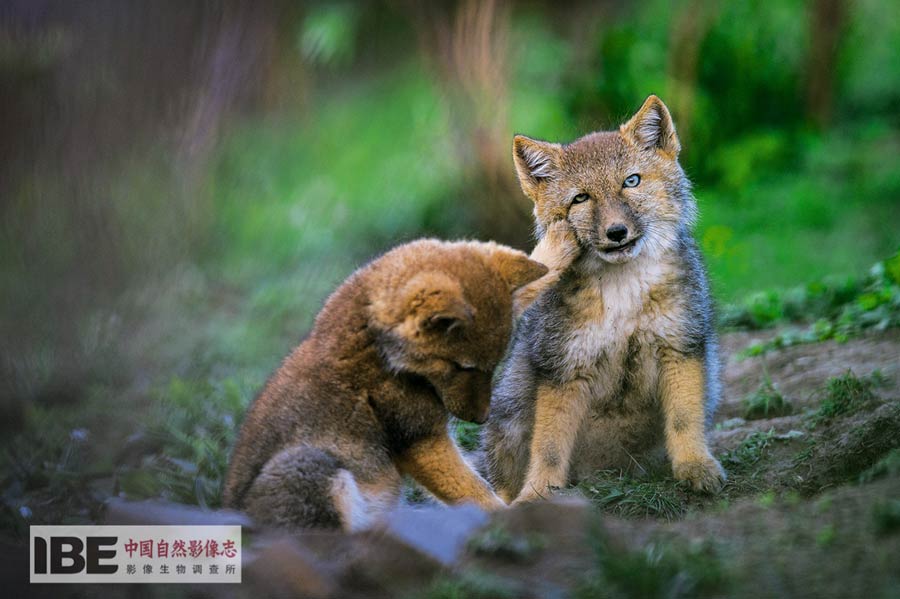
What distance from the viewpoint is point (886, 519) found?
4.14 metres

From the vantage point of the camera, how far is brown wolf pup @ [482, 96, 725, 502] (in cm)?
614

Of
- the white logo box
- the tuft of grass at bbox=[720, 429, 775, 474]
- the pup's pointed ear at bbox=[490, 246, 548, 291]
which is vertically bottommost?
the white logo box

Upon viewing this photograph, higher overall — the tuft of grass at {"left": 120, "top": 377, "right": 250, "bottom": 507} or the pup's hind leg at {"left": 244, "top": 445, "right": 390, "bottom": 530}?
the tuft of grass at {"left": 120, "top": 377, "right": 250, "bottom": 507}

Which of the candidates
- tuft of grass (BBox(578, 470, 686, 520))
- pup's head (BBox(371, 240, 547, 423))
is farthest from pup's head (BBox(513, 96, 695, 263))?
tuft of grass (BBox(578, 470, 686, 520))

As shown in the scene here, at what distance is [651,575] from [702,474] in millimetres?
2093

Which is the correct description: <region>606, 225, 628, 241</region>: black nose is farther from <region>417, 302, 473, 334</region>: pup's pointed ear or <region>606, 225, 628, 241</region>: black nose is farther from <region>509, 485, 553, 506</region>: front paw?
<region>509, 485, 553, 506</region>: front paw

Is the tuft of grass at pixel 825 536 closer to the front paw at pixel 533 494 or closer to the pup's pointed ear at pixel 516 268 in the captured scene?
the front paw at pixel 533 494

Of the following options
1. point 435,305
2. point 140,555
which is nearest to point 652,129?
point 435,305

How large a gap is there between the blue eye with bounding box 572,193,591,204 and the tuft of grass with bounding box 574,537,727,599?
8.84 ft

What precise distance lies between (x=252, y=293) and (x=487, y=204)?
3263mm

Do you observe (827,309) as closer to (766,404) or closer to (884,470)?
(766,404)

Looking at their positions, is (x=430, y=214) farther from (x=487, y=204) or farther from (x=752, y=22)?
(x=752, y=22)

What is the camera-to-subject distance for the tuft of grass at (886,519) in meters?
4.13

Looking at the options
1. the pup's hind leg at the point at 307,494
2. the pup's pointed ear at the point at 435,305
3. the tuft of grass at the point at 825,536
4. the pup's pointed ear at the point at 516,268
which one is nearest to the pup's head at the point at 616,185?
the pup's pointed ear at the point at 516,268
